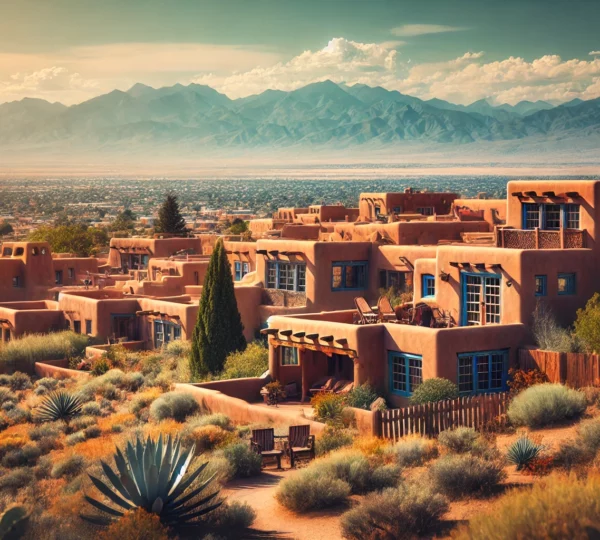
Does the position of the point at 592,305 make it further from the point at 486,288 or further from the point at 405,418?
the point at 405,418

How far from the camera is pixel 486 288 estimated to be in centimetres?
3117

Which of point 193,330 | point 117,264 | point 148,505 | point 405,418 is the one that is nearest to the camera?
point 148,505

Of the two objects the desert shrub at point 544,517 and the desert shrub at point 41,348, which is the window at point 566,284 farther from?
the desert shrub at point 41,348

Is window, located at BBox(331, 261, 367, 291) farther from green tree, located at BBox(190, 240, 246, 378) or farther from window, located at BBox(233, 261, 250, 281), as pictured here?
window, located at BBox(233, 261, 250, 281)

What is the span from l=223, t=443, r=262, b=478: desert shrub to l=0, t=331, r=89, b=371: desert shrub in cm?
2218

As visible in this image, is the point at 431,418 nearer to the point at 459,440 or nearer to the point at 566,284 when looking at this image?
the point at 459,440

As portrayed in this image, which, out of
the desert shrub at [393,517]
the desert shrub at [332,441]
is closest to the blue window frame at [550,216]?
the desert shrub at [332,441]

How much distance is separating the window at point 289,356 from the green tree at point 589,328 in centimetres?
818

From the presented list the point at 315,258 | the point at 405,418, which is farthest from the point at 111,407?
the point at 405,418

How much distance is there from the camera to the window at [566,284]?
102 feet

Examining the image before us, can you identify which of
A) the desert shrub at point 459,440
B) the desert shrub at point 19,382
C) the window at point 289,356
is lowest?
the desert shrub at point 19,382

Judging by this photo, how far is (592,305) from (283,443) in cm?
1027

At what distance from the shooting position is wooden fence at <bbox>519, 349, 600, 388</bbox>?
26.5m

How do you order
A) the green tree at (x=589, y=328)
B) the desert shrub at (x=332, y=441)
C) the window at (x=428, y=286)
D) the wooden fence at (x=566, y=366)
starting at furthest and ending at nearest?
the window at (x=428, y=286) < the green tree at (x=589, y=328) < the wooden fence at (x=566, y=366) < the desert shrub at (x=332, y=441)
